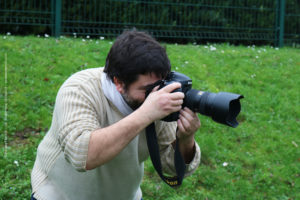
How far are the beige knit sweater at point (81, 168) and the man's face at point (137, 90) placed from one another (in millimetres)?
101

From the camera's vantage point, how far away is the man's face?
1994 millimetres

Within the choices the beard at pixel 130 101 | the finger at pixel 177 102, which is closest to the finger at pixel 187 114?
the finger at pixel 177 102

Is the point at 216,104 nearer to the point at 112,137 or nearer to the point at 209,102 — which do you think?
the point at 209,102

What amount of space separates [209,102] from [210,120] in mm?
2933

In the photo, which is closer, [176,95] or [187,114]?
[176,95]

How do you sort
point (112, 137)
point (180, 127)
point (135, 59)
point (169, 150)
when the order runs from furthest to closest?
point (169, 150), point (180, 127), point (135, 59), point (112, 137)

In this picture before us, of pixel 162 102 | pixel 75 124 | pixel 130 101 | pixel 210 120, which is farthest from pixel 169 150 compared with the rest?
pixel 210 120

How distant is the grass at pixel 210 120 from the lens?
12.6 ft

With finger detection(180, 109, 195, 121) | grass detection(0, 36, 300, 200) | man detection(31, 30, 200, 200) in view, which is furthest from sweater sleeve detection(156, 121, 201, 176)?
grass detection(0, 36, 300, 200)

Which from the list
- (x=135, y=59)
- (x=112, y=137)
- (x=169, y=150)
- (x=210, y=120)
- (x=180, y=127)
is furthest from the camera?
(x=210, y=120)

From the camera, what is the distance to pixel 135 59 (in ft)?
6.54

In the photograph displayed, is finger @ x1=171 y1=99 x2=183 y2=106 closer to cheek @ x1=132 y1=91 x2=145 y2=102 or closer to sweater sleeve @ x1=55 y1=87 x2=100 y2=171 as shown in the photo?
cheek @ x1=132 y1=91 x2=145 y2=102

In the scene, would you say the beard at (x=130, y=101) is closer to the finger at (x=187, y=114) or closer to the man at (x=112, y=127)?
the man at (x=112, y=127)

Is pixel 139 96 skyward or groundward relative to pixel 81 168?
skyward
